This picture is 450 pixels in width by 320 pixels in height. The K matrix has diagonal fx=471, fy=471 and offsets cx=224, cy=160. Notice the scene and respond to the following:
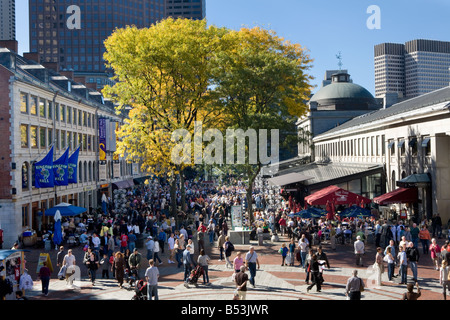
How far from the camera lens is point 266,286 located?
18.6 meters

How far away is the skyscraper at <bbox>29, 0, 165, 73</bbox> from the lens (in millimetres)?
144000

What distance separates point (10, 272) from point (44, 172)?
1749 centimetres

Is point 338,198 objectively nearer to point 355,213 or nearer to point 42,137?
point 355,213

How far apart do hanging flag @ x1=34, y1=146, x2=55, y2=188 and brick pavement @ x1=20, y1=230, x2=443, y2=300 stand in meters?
10.6

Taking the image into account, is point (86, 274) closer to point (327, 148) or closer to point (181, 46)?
Result: point (181, 46)

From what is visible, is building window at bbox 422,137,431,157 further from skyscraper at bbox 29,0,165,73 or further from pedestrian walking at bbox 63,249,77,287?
skyscraper at bbox 29,0,165,73

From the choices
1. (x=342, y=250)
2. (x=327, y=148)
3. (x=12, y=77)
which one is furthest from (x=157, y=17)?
(x=342, y=250)

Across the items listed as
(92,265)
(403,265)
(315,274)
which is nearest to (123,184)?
(92,265)

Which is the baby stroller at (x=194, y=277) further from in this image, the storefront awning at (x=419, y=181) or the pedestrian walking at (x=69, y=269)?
the storefront awning at (x=419, y=181)

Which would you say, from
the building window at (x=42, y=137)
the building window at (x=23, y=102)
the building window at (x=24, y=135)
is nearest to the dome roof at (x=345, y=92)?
the building window at (x=42, y=137)

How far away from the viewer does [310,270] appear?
709 inches

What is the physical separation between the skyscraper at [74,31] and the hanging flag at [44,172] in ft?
384

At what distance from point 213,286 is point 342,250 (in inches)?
420

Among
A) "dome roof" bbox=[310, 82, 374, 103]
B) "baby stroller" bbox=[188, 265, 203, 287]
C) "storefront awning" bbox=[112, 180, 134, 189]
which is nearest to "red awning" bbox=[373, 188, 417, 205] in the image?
"baby stroller" bbox=[188, 265, 203, 287]
